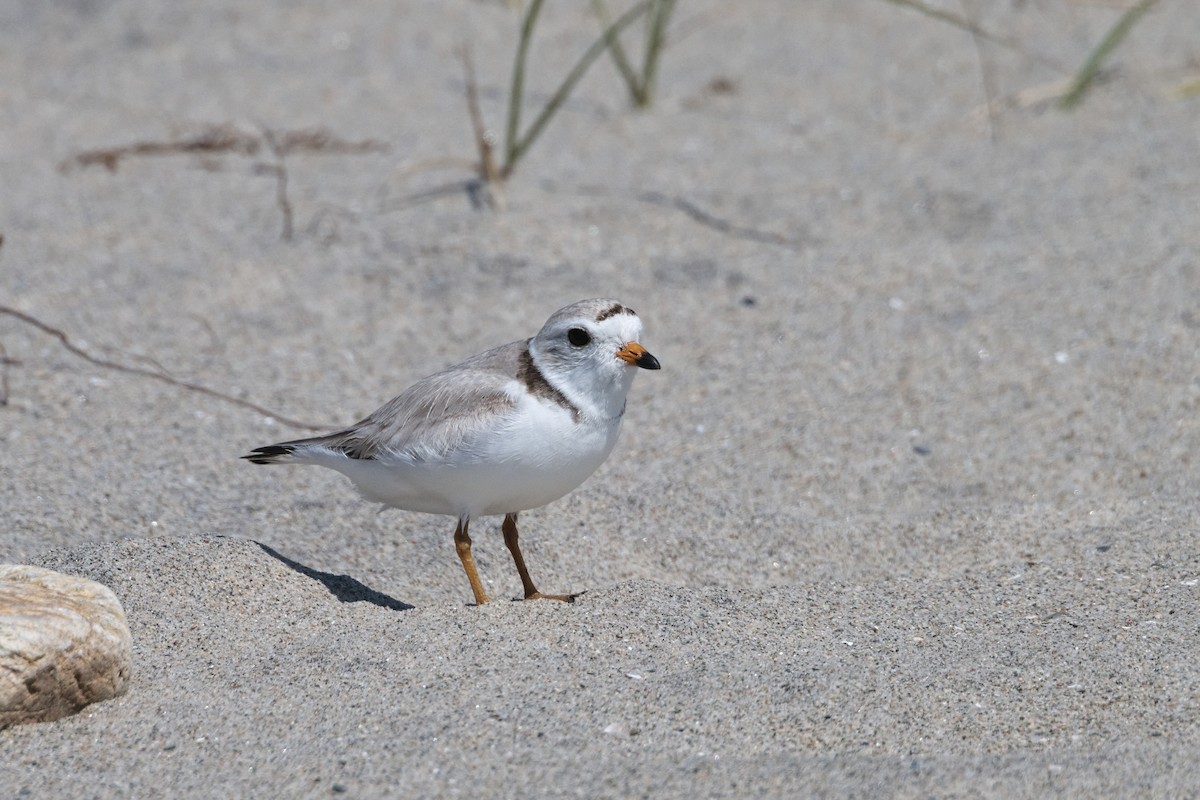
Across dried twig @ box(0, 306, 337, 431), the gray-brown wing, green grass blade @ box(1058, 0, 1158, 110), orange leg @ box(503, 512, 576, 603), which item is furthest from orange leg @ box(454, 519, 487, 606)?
green grass blade @ box(1058, 0, 1158, 110)

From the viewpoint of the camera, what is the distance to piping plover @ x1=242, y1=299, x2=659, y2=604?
3512mm

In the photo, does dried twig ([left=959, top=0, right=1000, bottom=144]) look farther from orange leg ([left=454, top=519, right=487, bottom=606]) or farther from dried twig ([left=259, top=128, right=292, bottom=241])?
orange leg ([left=454, top=519, right=487, bottom=606])

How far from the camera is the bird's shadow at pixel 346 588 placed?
3.80m

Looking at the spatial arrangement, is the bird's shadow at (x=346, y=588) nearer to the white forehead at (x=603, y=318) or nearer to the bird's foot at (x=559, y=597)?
the bird's foot at (x=559, y=597)

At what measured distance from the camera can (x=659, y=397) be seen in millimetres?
5285

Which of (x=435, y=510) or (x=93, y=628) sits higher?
(x=93, y=628)

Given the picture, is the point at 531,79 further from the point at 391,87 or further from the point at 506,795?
the point at 506,795

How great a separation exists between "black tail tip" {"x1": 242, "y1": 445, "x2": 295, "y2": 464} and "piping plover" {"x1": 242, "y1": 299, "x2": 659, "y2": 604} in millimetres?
317

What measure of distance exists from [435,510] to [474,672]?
0.73 m

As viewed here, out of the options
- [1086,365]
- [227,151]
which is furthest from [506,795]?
[227,151]

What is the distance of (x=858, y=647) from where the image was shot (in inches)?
135

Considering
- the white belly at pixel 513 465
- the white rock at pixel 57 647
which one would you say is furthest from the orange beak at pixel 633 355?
the white rock at pixel 57 647

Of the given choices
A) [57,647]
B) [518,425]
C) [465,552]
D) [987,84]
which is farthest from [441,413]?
[987,84]

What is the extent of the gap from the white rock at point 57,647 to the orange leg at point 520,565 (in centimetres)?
109
